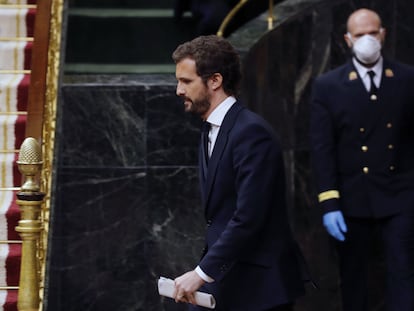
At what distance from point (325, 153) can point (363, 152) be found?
0.26 m

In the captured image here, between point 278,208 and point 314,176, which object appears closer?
point 278,208

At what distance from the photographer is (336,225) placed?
848 cm

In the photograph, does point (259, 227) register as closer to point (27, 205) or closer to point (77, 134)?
point (27, 205)

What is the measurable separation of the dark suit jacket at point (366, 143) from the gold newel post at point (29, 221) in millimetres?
2780

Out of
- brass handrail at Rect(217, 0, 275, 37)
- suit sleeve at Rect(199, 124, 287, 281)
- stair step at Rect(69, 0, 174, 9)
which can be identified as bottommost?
suit sleeve at Rect(199, 124, 287, 281)

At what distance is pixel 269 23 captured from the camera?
31.0 feet

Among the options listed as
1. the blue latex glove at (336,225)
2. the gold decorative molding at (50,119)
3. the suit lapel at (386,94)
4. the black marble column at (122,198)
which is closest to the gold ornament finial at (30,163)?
the gold decorative molding at (50,119)

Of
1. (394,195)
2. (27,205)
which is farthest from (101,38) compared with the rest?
(27,205)

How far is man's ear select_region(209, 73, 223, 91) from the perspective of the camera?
19.7ft

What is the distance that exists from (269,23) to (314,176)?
1.20 meters

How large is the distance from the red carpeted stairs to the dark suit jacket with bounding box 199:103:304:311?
5.97 ft

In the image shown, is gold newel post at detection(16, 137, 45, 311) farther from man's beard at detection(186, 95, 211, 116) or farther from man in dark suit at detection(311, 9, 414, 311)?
man in dark suit at detection(311, 9, 414, 311)

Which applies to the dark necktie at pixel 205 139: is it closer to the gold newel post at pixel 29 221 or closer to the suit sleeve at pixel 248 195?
the suit sleeve at pixel 248 195

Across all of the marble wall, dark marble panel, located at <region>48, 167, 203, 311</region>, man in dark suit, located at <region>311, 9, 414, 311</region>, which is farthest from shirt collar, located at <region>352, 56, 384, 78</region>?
dark marble panel, located at <region>48, 167, 203, 311</region>
